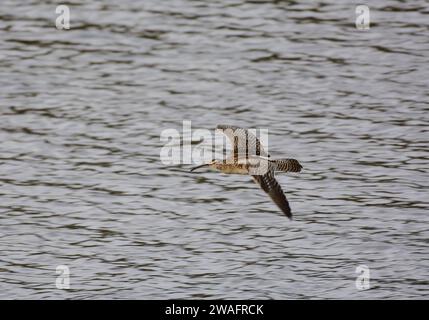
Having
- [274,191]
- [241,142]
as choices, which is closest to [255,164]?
[241,142]

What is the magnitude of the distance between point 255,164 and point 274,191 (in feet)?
1.42

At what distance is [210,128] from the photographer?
13.8 m

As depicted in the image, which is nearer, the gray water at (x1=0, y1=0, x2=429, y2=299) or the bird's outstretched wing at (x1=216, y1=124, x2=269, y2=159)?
the bird's outstretched wing at (x1=216, y1=124, x2=269, y2=159)

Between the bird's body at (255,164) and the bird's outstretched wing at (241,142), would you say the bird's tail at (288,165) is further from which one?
the bird's outstretched wing at (241,142)

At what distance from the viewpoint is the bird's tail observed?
1002cm

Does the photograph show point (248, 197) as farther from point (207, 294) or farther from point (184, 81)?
point (184, 81)

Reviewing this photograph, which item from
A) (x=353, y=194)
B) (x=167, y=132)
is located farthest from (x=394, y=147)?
(x=167, y=132)

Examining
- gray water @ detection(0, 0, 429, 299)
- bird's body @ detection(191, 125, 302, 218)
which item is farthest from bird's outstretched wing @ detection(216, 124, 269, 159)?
gray water @ detection(0, 0, 429, 299)

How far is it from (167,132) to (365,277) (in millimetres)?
3569

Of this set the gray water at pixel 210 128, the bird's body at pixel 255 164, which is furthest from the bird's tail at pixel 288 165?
the gray water at pixel 210 128

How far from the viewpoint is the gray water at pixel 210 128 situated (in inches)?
433

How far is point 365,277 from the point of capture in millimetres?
10805

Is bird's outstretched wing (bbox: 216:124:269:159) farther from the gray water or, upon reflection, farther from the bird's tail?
the gray water
